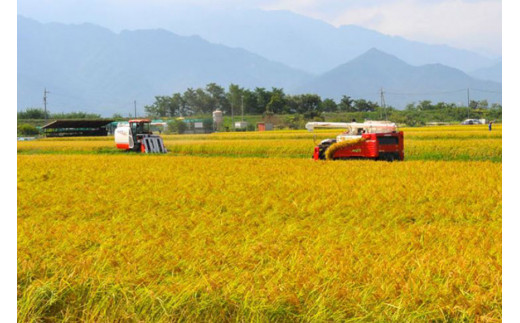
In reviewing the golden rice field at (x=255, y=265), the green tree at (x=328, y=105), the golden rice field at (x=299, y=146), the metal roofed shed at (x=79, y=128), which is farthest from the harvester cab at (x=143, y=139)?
the green tree at (x=328, y=105)

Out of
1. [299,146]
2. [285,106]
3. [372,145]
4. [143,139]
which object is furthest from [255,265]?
[285,106]

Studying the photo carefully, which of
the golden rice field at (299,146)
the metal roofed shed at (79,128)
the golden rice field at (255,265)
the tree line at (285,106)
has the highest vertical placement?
the tree line at (285,106)

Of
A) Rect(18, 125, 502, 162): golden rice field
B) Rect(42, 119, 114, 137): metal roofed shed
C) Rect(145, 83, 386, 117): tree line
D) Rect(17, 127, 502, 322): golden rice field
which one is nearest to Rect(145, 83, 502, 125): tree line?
Rect(145, 83, 386, 117): tree line

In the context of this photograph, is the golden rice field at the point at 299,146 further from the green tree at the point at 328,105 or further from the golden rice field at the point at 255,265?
the golden rice field at the point at 255,265

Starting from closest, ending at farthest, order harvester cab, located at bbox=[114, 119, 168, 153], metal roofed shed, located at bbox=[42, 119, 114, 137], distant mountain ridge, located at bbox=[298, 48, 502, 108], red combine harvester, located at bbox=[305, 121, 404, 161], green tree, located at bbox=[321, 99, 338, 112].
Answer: red combine harvester, located at bbox=[305, 121, 404, 161], distant mountain ridge, located at bbox=[298, 48, 502, 108], harvester cab, located at bbox=[114, 119, 168, 153], metal roofed shed, located at bbox=[42, 119, 114, 137], green tree, located at bbox=[321, 99, 338, 112]

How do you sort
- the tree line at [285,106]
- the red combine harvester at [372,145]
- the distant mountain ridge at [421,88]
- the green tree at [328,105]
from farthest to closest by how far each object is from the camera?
1. the green tree at [328,105]
2. the tree line at [285,106]
3. the distant mountain ridge at [421,88]
4. the red combine harvester at [372,145]

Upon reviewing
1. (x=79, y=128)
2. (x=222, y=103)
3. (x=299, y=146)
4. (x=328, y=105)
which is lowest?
(x=299, y=146)

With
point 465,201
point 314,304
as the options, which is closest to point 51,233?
point 314,304

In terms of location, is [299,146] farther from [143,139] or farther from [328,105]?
[328,105]

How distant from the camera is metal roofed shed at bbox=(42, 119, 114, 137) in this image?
212 ft

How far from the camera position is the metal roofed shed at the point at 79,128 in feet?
212

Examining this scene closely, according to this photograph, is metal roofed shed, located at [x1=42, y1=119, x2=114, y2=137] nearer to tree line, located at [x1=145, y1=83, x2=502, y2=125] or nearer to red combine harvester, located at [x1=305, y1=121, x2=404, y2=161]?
tree line, located at [x1=145, y1=83, x2=502, y2=125]

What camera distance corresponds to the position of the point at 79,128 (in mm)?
66500

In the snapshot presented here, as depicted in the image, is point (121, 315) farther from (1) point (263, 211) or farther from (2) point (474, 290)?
(1) point (263, 211)
